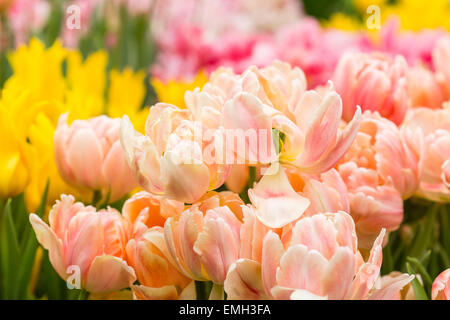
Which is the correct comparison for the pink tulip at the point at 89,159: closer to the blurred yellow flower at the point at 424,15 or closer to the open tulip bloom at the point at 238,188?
the open tulip bloom at the point at 238,188

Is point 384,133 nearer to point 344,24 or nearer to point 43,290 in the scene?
point 43,290

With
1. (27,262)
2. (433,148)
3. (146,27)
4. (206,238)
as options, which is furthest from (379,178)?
(146,27)

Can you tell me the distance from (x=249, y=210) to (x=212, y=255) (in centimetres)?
3

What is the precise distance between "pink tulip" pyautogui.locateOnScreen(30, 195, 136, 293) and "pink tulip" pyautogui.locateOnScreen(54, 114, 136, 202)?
2.4 inches

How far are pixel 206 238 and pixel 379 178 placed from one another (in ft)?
0.50

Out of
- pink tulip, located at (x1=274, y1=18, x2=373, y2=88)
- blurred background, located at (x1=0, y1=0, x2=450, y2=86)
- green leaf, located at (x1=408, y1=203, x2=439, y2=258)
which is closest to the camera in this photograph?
green leaf, located at (x1=408, y1=203, x2=439, y2=258)

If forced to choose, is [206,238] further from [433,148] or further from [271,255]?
[433,148]

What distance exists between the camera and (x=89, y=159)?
50cm

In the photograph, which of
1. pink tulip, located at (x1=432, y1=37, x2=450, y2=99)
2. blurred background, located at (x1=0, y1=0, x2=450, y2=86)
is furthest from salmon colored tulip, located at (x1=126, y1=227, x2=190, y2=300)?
blurred background, located at (x1=0, y1=0, x2=450, y2=86)

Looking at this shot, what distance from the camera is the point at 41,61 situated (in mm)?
667

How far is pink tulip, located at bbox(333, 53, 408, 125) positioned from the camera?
53cm

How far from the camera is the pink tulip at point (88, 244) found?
0.43 metres

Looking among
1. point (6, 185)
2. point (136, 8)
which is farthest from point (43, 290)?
point (136, 8)

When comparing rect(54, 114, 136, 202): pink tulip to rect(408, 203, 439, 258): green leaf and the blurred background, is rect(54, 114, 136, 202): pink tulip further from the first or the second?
the blurred background
